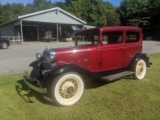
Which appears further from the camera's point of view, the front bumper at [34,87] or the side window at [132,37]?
the side window at [132,37]

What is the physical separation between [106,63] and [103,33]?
2.87 feet

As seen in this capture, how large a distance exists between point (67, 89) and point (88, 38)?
199 centimetres

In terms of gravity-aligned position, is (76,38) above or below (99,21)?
below

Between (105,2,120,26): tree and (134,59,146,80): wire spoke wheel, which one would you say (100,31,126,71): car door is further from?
(105,2,120,26): tree

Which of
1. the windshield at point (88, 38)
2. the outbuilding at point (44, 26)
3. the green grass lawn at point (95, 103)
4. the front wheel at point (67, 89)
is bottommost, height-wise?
the green grass lawn at point (95, 103)

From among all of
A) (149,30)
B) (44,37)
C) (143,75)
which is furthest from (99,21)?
(143,75)

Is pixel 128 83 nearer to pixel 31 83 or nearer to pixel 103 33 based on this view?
pixel 103 33

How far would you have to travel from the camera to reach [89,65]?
217 inches

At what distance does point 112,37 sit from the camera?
6.01 meters

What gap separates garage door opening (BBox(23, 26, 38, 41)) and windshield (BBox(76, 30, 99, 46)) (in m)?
26.1

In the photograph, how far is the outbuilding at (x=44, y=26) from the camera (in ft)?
90.5

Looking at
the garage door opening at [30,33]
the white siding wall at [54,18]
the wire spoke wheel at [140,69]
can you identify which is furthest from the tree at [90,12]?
the wire spoke wheel at [140,69]

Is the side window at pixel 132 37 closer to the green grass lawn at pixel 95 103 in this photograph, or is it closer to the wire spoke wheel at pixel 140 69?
the wire spoke wheel at pixel 140 69

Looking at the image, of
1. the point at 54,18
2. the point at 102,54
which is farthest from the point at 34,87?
the point at 54,18
